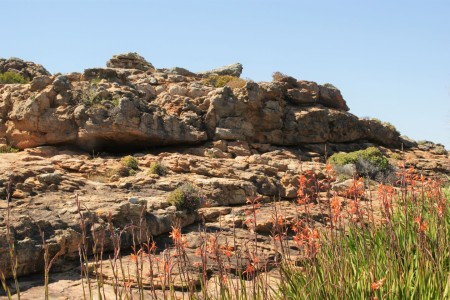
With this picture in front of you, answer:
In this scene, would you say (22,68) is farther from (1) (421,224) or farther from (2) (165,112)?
(1) (421,224)

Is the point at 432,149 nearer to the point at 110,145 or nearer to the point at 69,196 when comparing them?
the point at 110,145

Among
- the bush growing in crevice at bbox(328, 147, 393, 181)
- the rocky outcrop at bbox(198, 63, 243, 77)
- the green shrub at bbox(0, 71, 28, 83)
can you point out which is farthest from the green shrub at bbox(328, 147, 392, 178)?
the green shrub at bbox(0, 71, 28, 83)

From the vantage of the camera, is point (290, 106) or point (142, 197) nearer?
point (142, 197)

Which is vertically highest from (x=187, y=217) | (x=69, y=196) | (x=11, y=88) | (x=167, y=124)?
(x=11, y=88)

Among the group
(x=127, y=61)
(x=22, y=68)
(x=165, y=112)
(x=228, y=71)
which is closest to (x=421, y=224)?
(x=165, y=112)

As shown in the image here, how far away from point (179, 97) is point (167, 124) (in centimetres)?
342

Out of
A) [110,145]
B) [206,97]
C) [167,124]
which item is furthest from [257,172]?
[206,97]

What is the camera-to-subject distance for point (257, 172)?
17203 mm

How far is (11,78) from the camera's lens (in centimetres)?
2530

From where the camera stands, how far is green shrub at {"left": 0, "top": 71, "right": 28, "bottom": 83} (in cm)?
2473

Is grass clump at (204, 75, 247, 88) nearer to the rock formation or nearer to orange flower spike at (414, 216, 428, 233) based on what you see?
the rock formation

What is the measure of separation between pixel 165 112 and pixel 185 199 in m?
9.60

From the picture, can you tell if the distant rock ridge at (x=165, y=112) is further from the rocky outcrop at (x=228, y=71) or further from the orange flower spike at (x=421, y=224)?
the orange flower spike at (x=421, y=224)

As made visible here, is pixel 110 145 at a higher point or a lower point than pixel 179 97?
lower
